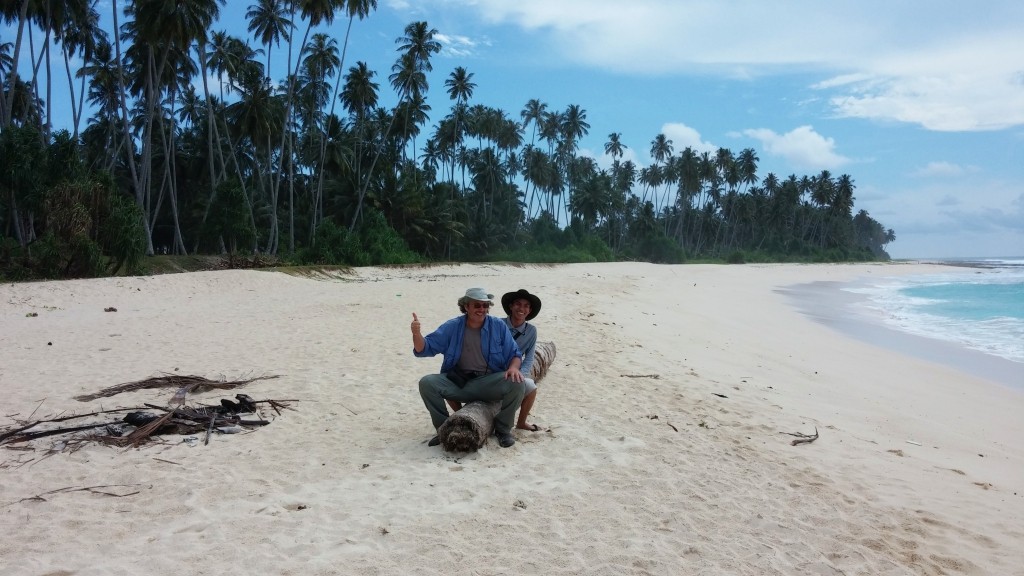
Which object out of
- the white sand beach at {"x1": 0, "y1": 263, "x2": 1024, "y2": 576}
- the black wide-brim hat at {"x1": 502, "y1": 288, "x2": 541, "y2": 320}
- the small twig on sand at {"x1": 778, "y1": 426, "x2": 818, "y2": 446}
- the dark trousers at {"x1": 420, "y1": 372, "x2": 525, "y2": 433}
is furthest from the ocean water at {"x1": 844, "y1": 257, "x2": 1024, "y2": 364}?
the dark trousers at {"x1": 420, "y1": 372, "x2": 525, "y2": 433}

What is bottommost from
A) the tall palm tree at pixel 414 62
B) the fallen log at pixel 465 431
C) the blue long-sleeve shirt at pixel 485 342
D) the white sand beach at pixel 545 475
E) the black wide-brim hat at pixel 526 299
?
the white sand beach at pixel 545 475

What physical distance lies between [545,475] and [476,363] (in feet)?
3.72

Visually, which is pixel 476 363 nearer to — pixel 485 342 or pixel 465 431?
pixel 485 342

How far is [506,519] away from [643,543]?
2.79ft

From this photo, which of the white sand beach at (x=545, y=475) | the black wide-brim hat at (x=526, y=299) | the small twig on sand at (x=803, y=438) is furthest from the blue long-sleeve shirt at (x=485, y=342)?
the small twig on sand at (x=803, y=438)

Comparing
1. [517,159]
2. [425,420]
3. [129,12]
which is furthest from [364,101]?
[425,420]

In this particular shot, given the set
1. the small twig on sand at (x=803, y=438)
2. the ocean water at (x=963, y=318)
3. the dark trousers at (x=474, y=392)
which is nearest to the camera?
the dark trousers at (x=474, y=392)

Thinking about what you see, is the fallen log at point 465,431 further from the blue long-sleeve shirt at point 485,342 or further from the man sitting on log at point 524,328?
the man sitting on log at point 524,328

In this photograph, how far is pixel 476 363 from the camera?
5188 mm

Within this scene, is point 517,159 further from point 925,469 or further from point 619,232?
point 925,469

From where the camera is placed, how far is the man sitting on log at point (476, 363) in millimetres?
5078

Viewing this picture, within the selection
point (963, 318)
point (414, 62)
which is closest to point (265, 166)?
point (414, 62)

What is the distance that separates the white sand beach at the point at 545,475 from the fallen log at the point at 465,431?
0.11 m

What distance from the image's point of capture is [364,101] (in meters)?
42.9
